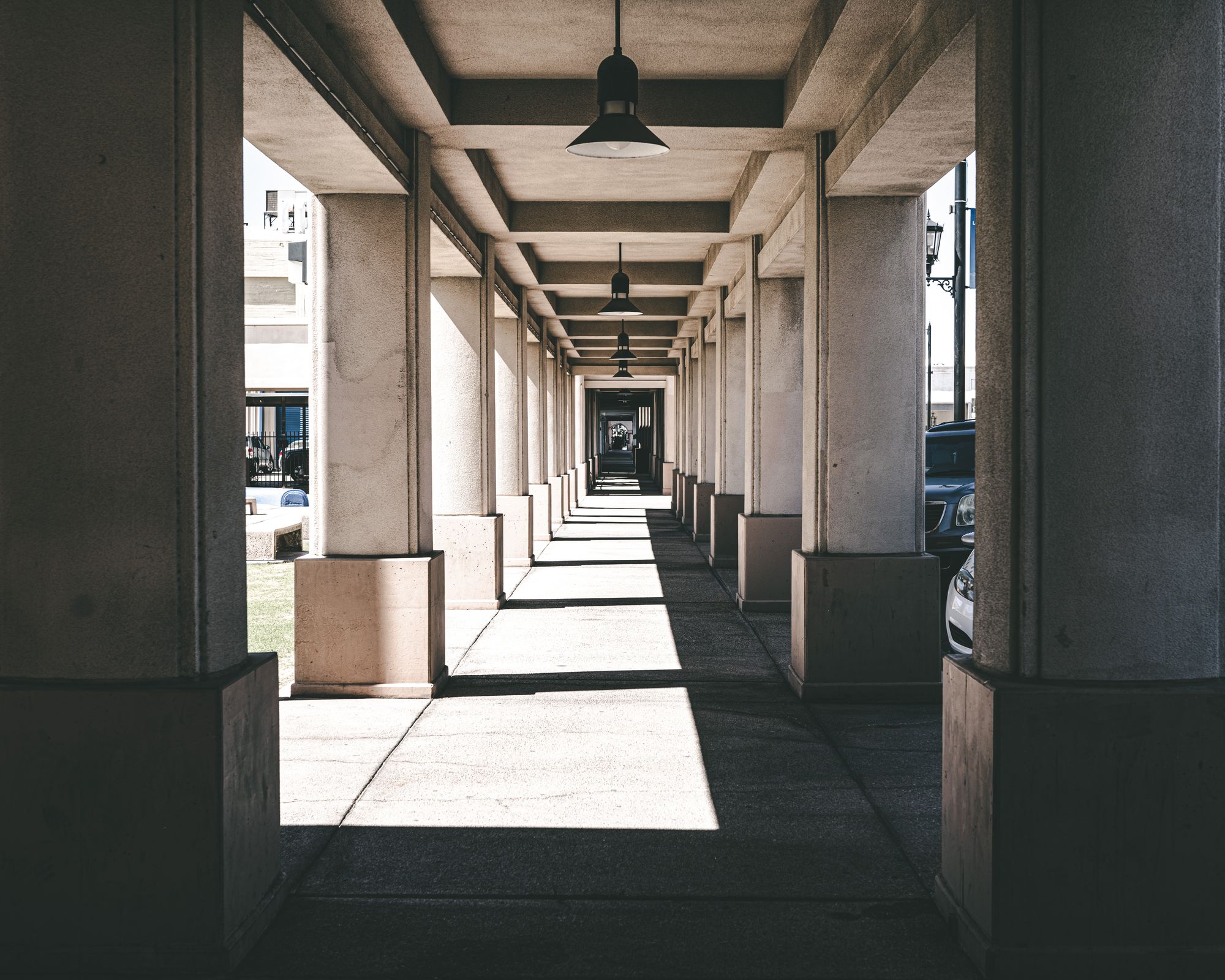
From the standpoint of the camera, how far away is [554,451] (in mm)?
24016

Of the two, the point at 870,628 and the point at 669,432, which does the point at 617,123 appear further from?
the point at 669,432

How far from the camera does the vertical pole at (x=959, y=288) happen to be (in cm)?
1636

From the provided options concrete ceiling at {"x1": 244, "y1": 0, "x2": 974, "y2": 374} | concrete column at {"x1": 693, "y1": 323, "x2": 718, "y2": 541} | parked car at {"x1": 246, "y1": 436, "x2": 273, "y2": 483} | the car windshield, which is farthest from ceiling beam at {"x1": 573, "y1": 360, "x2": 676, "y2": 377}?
concrete ceiling at {"x1": 244, "y1": 0, "x2": 974, "y2": 374}

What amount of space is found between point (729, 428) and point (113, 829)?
1193 cm

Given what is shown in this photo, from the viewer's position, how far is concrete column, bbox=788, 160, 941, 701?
7.46m

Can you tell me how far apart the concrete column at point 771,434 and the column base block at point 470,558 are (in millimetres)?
2671

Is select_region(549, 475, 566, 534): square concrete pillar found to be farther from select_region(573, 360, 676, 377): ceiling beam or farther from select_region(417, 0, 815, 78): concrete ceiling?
select_region(417, 0, 815, 78): concrete ceiling

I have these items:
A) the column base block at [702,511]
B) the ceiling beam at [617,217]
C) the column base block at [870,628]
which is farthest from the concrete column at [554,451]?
the column base block at [870,628]

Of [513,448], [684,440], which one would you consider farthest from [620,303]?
[684,440]

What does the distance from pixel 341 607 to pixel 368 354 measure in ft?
5.79

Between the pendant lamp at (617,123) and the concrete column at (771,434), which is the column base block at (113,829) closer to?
the pendant lamp at (617,123)

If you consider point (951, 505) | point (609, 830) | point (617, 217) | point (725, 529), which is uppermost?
point (617, 217)

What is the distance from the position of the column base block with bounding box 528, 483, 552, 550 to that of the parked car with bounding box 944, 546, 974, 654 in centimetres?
1126

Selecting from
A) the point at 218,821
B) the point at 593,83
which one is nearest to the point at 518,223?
the point at 593,83
